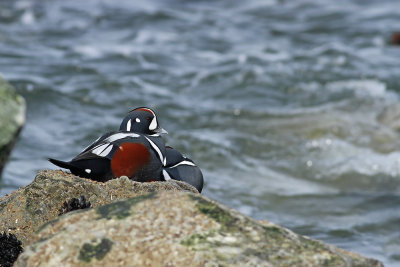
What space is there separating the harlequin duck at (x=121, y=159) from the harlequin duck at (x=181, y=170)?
0.12 metres

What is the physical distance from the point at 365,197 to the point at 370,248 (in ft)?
5.73

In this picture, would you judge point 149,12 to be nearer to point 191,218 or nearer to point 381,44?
point 381,44

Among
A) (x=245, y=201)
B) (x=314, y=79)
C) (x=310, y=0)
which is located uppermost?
(x=310, y=0)

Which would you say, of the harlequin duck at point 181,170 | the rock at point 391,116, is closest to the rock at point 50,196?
the harlequin duck at point 181,170

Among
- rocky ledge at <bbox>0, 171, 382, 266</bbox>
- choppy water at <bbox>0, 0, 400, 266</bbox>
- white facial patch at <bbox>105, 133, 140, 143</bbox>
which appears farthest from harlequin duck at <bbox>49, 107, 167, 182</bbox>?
choppy water at <bbox>0, 0, 400, 266</bbox>

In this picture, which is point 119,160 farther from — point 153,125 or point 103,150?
point 153,125

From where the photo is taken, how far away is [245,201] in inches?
314

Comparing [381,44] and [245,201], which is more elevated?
[381,44]

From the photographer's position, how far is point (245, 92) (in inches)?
493

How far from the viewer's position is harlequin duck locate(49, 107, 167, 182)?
3877 mm

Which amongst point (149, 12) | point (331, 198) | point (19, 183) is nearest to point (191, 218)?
point (19, 183)

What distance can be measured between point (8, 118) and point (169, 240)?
11.0ft

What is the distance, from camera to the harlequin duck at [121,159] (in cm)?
388

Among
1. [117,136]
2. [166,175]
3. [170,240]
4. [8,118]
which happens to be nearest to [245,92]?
[8,118]
